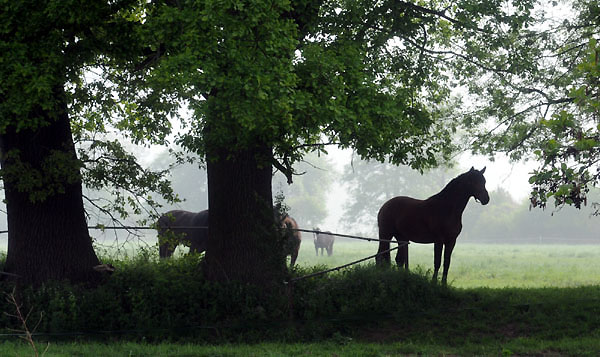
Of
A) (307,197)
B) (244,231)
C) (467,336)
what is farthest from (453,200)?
(307,197)

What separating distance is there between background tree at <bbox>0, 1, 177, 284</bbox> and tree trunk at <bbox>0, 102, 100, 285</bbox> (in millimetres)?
22

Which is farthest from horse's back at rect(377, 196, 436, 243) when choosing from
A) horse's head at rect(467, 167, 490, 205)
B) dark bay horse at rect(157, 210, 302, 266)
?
dark bay horse at rect(157, 210, 302, 266)

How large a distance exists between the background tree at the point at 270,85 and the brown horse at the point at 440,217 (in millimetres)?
1674

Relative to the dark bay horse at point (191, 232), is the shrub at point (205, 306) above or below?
below

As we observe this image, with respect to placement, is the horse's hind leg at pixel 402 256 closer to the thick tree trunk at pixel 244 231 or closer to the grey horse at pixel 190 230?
the thick tree trunk at pixel 244 231

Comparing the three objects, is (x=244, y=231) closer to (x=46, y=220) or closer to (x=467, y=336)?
(x=46, y=220)

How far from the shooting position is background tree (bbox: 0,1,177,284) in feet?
41.8

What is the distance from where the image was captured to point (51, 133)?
1554 centimetres

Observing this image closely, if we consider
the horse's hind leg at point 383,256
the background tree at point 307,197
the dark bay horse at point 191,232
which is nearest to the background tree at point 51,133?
the dark bay horse at point 191,232

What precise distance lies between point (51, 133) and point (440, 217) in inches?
389

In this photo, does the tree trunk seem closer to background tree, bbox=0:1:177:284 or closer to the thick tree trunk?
background tree, bbox=0:1:177:284

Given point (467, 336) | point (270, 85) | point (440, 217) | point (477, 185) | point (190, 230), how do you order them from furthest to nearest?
1. point (190, 230)
2. point (440, 217)
3. point (477, 185)
4. point (467, 336)
5. point (270, 85)

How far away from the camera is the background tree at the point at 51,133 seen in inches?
501

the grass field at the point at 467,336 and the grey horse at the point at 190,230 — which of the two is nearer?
the grass field at the point at 467,336
